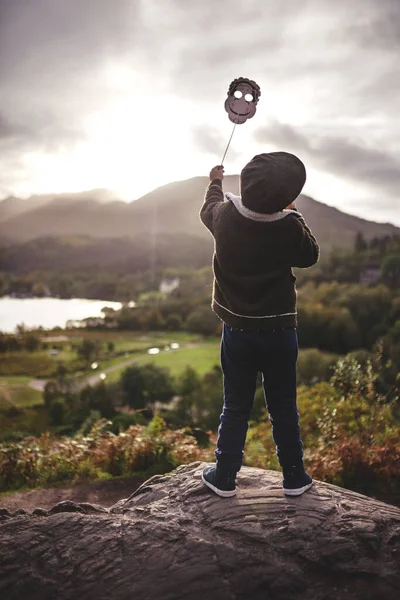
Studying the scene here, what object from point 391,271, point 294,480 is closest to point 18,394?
point 294,480

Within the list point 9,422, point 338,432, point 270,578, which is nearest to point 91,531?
point 270,578

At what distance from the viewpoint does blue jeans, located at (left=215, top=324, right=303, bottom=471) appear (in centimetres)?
313

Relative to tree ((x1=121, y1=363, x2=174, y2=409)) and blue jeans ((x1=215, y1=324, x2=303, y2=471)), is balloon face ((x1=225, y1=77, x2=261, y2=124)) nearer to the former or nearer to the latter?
blue jeans ((x1=215, y1=324, x2=303, y2=471))

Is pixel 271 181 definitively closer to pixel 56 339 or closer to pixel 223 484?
pixel 223 484

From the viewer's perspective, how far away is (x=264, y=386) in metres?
3.25

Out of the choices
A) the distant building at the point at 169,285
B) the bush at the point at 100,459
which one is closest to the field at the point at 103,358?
the bush at the point at 100,459

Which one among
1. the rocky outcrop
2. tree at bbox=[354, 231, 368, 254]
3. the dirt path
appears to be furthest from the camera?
tree at bbox=[354, 231, 368, 254]

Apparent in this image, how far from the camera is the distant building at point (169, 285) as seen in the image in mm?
66912

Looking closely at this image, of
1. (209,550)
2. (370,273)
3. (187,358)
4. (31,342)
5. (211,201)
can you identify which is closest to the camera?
(209,550)

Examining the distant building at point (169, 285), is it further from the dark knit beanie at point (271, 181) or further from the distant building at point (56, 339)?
the dark knit beanie at point (271, 181)

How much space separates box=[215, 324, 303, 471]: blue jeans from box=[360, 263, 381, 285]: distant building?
196ft

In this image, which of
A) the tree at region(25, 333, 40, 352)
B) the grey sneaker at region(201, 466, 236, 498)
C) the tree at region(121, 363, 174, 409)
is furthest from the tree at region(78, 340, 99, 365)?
the grey sneaker at region(201, 466, 236, 498)

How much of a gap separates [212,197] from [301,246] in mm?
754

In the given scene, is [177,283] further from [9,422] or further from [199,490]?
[199,490]
